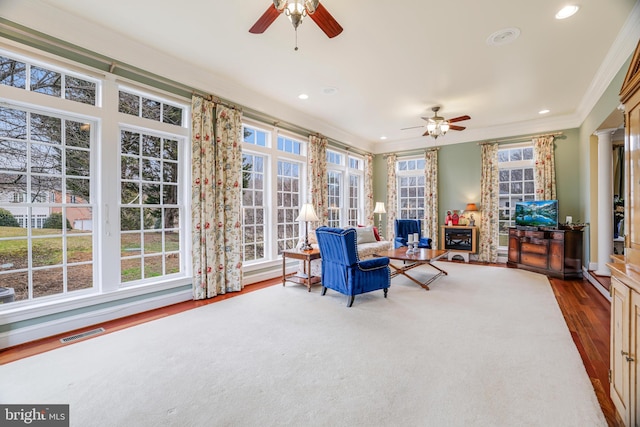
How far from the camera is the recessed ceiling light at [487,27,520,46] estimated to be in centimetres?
312

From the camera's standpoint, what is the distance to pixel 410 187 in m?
8.17

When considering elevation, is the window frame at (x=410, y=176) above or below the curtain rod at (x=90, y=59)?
below

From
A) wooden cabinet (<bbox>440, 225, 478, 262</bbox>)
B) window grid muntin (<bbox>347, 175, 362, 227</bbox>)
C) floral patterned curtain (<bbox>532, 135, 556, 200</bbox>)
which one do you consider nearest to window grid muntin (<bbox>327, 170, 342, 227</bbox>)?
window grid muntin (<bbox>347, 175, 362, 227</bbox>)

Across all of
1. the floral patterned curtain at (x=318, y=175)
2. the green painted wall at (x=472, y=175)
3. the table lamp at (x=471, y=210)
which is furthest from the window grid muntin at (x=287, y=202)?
the table lamp at (x=471, y=210)

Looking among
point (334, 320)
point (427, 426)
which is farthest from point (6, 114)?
point (427, 426)

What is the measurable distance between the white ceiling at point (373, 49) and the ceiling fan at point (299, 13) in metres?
0.54

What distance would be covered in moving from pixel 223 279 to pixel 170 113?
2471mm

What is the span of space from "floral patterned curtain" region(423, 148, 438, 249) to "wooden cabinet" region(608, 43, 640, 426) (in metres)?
5.68

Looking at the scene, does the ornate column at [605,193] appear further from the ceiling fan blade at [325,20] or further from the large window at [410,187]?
the ceiling fan blade at [325,20]

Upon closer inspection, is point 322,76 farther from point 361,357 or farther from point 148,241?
point 361,357

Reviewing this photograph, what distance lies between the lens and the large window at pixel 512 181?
665 cm

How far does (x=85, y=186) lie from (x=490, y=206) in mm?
7504

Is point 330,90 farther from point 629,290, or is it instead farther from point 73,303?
point 73,303

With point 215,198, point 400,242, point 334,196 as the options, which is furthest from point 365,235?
point 215,198
